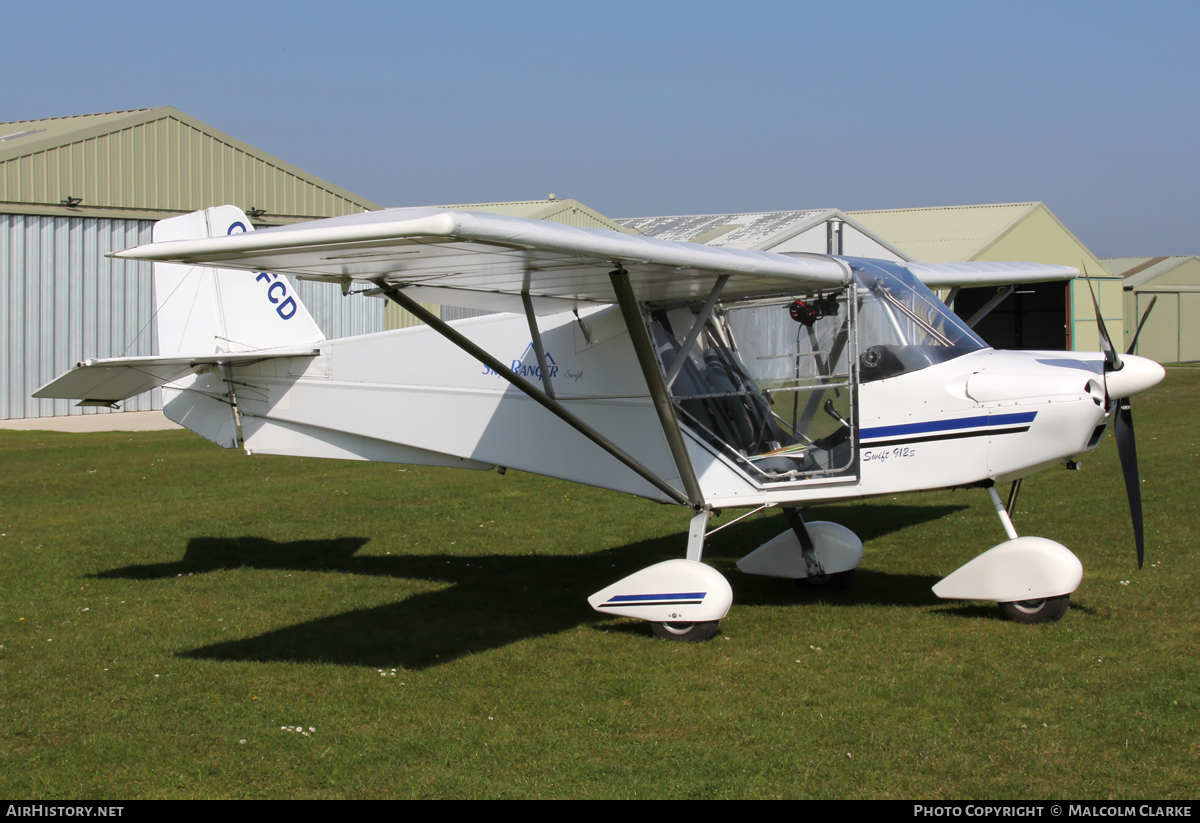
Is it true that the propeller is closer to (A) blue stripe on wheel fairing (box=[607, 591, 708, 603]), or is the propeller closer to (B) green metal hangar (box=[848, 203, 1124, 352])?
(A) blue stripe on wheel fairing (box=[607, 591, 708, 603])

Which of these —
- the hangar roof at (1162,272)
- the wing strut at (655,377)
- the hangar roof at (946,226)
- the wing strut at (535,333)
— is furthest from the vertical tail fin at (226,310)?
the hangar roof at (1162,272)

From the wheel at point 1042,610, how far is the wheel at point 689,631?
1.94 metres

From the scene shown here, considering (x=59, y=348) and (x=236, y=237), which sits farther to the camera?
(x=59, y=348)

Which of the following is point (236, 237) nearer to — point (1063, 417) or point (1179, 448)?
point (1063, 417)

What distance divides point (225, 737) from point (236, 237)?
7.79 ft

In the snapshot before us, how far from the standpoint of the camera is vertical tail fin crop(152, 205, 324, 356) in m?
8.88

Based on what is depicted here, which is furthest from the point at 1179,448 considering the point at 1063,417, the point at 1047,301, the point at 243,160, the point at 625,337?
the point at 1047,301

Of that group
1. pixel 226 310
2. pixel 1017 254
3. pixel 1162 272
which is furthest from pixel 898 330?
pixel 1162 272

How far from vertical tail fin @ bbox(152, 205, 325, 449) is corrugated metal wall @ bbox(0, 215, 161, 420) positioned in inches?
578

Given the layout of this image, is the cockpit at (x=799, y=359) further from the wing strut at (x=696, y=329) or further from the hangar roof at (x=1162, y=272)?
the hangar roof at (x=1162, y=272)

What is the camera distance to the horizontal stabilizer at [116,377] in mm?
Answer: 7723

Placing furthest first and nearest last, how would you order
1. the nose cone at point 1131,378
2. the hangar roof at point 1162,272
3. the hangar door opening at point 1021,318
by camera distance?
the hangar roof at point 1162,272 → the hangar door opening at point 1021,318 → the nose cone at point 1131,378

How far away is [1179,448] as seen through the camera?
643 inches

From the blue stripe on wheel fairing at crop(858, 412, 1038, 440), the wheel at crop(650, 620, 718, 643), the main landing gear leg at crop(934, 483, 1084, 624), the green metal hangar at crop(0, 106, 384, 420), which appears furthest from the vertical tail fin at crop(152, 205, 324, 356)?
the green metal hangar at crop(0, 106, 384, 420)
